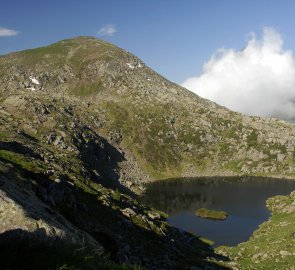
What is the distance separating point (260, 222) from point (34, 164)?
7071cm

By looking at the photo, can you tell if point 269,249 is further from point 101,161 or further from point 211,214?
point 101,161

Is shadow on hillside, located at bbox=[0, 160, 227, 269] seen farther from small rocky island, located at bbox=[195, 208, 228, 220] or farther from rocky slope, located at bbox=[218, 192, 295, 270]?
small rocky island, located at bbox=[195, 208, 228, 220]

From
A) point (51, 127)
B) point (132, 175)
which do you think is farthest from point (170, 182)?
point (51, 127)

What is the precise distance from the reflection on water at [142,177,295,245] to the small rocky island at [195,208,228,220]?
6.83 ft

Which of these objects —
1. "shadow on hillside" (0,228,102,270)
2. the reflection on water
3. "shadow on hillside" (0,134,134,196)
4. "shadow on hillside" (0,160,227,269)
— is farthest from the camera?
"shadow on hillside" (0,134,134,196)

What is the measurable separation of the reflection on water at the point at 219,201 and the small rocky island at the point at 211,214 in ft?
6.83

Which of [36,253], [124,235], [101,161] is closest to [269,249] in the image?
[124,235]

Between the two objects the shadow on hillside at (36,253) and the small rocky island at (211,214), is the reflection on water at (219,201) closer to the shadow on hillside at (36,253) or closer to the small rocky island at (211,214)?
the small rocky island at (211,214)

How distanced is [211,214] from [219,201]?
69.5ft

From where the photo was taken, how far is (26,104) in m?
181

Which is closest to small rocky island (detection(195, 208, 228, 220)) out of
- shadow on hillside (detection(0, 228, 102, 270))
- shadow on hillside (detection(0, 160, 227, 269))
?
shadow on hillside (detection(0, 160, 227, 269))

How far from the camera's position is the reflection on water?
110000mm

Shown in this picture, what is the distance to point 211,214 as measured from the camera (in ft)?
414

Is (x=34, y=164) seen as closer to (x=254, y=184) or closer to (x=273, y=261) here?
(x=273, y=261)
